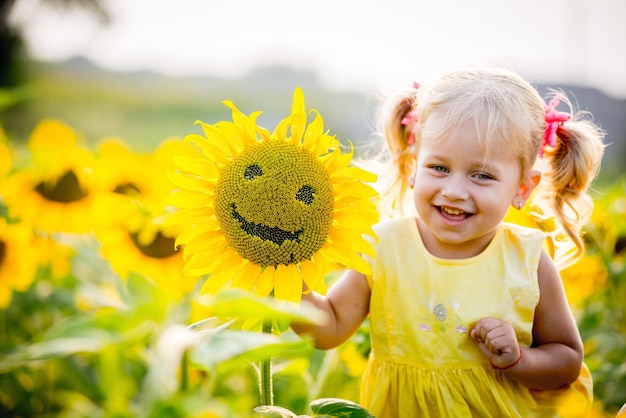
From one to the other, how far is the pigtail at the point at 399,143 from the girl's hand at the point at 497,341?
432 millimetres

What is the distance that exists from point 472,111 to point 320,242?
0.46 meters

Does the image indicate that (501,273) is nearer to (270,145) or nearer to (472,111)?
(472,111)

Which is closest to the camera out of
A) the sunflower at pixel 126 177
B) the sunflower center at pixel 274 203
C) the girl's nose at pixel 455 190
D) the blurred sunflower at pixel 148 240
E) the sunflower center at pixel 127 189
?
the sunflower center at pixel 274 203

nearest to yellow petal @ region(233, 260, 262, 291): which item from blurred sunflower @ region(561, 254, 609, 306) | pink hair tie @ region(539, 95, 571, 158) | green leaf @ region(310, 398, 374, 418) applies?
green leaf @ region(310, 398, 374, 418)

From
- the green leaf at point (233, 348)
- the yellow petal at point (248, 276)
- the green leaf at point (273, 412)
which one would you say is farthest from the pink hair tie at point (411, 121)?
the green leaf at point (233, 348)

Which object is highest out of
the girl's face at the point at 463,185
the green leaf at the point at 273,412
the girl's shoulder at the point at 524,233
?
Result: the girl's face at the point at 463,185

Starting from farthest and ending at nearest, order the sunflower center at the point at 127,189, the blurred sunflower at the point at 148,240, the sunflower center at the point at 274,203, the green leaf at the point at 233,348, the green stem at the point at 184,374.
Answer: the sunflower center at the point at 127,189 → the blurred sunflower at the point at 148,240 → the sunflower center at the point at 274,203 → the green stem at the point at 184,374 → the green leaf at the point at 233,348

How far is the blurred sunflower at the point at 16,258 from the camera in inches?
92.5

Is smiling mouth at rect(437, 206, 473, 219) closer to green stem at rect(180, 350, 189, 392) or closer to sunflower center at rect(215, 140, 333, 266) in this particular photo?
sunflower center at rect(215, 140, 333, 266)

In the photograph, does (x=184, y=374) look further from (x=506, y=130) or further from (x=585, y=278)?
(x=585, y=278)

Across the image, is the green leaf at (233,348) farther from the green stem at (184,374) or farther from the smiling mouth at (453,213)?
the smiling mouth at (453,213)

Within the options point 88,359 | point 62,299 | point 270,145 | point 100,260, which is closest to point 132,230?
point 100,260

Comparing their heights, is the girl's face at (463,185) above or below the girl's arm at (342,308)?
above

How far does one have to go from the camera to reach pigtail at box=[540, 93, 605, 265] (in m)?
1.70
